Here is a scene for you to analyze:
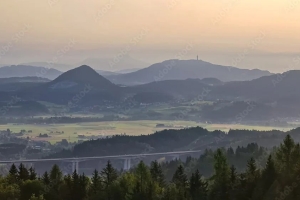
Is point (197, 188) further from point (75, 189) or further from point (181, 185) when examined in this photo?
point (75, 189)

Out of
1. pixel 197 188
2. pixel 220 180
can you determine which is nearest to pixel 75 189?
pixel 197 188

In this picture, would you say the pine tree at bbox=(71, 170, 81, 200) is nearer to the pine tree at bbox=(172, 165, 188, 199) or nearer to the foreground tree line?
the foreground tree line

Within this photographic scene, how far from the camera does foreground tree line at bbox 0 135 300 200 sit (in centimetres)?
3616

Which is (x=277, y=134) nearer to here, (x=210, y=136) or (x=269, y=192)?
(x=210, y=136)

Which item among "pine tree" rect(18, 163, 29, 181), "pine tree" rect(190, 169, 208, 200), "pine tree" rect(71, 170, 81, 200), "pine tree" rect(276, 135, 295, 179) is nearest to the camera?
"pine tree" rect(276, 135, 295, 179)

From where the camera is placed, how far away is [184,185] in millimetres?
42781

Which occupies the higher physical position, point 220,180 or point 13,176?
point 220,180

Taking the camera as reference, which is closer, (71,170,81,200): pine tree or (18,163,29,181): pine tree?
(71,170,81,200): pine tree

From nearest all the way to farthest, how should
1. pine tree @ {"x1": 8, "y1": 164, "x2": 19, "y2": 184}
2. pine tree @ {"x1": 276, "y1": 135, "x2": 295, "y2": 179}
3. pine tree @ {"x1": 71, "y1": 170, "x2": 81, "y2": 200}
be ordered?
pine tree @ {"x1": 276, "y1": 135, "x2": 295, "y2": 179}
pine tree @ {"x1": 71, "y1": 170, "x2": 81, "y2": 200}
pine tree @ {"x1": 8, "y1": 164, "x2": 19, "y2": 184}

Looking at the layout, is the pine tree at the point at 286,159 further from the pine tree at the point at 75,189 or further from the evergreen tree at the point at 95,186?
the pine tree at the point at 75,189

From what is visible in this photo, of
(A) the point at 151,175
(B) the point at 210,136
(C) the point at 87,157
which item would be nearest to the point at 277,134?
(B) the point at 210,136

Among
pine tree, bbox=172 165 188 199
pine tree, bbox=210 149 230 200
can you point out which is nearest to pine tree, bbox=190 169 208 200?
pine tree, bbox=172 165 188 199

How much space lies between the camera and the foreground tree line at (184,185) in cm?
3616

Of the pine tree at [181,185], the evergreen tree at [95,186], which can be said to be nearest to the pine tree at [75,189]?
the evergreen tree at [95,186]
